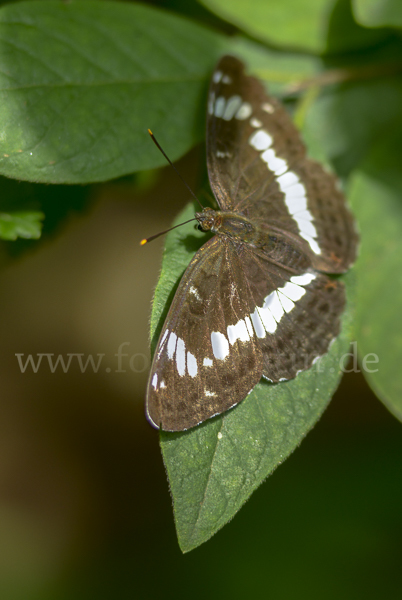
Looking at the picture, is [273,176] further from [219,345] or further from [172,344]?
[172,344]

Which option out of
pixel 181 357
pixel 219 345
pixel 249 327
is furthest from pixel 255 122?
pixel 181 357

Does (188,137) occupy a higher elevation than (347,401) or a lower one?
higher

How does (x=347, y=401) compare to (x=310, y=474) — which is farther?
(x=347, y=401)

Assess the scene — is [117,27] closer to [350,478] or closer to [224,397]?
[224,397]

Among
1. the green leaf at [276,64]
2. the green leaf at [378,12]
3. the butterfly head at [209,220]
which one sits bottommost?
the butterfly head at [209,220]

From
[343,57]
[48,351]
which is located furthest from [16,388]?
[343,57]

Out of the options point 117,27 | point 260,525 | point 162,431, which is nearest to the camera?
point 162,431

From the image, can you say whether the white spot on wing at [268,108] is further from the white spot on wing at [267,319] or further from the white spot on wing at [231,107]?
the white spot on wing at [267,319]

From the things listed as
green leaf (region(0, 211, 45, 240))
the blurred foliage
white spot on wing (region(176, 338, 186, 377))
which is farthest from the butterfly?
green leaf (region(0, 211, 45, 240))

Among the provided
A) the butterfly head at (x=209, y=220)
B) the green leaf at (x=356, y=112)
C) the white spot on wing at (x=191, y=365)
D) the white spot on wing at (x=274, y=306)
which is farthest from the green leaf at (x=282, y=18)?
the white spot on wing at (x=191, y=365)
